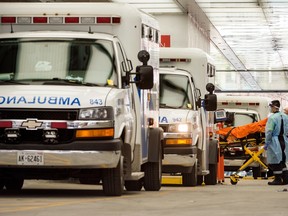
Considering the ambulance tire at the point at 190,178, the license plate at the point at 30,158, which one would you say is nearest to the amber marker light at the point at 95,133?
the license plate at the point at 30,158

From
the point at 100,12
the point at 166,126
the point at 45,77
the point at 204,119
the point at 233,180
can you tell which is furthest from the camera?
the point at 233,180

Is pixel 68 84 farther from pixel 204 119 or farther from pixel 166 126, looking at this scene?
pixel 204 119

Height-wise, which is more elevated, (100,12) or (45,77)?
(100,12)

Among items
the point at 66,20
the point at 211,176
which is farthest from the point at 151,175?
the point at 211,176

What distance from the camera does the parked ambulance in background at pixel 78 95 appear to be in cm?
1250

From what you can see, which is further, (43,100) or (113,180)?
(113,180)

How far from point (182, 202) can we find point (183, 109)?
7.93 m

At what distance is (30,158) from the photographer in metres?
12.4

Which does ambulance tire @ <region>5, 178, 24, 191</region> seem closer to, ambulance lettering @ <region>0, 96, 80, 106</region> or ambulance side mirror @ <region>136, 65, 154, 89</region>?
ambulance side mirror @ <region>136, 65, 154, 89</region>

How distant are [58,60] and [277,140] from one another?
828 cm

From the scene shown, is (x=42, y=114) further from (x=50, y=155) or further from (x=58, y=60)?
(x=58, y=60)

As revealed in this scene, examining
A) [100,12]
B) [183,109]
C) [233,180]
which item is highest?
[100,12]

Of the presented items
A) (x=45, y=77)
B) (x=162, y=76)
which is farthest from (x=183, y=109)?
(x=45, y=77)

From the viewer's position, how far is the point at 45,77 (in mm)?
13414
